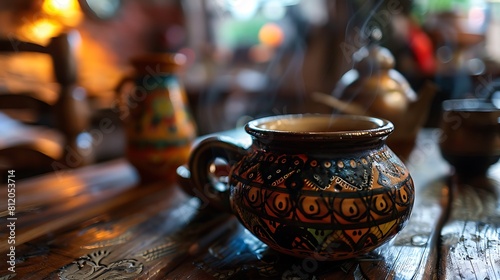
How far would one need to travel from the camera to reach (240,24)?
389 cm

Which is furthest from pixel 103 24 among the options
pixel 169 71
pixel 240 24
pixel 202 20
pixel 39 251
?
pixel 39 251

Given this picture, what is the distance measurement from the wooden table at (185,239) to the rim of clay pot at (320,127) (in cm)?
15

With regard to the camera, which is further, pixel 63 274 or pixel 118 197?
pixel 118 197

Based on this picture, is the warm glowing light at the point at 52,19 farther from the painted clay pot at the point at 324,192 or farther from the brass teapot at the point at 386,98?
the painted clay pot at the point at 324,192

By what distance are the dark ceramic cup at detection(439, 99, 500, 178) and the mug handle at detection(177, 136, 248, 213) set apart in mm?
530

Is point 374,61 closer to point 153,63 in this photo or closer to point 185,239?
point 153,63

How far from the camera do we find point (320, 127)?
64 centimetres

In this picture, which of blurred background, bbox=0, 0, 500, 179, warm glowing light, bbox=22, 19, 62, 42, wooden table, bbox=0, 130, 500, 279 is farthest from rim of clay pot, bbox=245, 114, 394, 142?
warm glowing light, bbox=22, 19, 62, 42

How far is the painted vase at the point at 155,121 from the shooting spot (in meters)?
0.86

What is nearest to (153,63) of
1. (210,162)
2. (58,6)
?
(210,162)

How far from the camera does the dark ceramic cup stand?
2.66ft

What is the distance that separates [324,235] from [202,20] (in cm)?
395

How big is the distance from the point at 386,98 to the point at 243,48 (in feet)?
10.4

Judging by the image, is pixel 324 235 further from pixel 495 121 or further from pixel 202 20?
pixel 202 20
